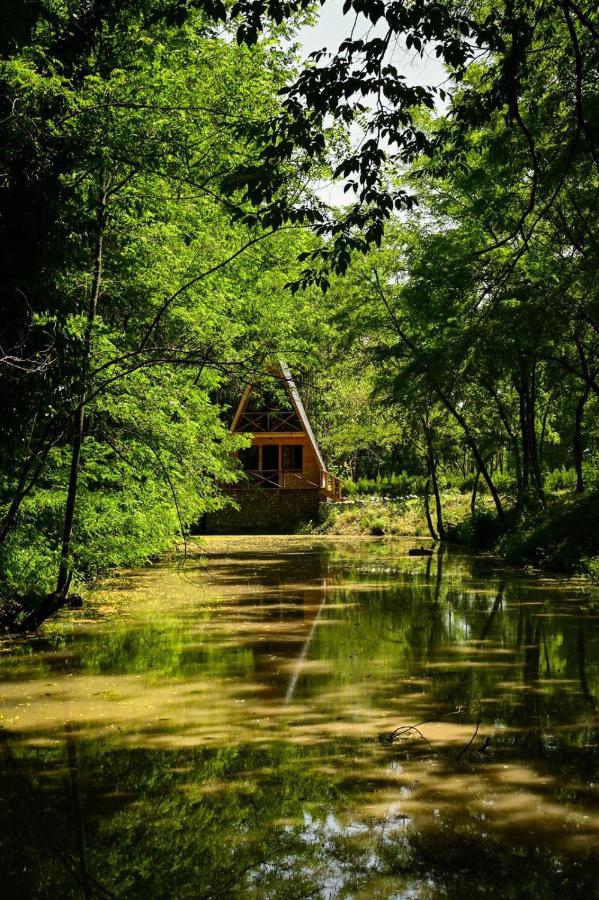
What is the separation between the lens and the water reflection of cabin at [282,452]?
117 ft

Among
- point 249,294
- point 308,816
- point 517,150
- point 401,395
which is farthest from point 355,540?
point 308,816

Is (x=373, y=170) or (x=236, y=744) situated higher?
(x=373, y=170)

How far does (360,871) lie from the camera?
3.78 meters

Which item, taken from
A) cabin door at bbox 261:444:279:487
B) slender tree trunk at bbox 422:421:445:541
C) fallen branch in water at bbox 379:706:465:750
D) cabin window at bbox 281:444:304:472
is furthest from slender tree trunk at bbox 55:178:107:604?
cabin window at bbox 281:444:304:472

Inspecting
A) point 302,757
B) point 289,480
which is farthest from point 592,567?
point 289,480

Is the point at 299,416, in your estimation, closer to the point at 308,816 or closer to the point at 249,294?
the point at 249,294

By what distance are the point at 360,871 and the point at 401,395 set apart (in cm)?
1065

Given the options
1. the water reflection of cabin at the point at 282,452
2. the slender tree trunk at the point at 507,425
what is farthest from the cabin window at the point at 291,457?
the slender tree trunk at the point at 507,425

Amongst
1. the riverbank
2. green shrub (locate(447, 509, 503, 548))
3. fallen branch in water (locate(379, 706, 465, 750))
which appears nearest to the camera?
fallen branch in water (locate(379, 706, 465, 750))

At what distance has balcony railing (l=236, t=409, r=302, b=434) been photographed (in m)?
36.8

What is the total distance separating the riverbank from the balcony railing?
4.39 m

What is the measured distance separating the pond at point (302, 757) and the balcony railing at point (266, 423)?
2558 centimetres

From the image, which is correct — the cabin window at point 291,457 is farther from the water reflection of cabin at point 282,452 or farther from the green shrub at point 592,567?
the green shrub at point 592,567

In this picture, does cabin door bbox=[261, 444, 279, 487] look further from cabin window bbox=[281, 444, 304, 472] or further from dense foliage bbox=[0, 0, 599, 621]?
dense foliage bbox=[0, 0, 599, 621]
